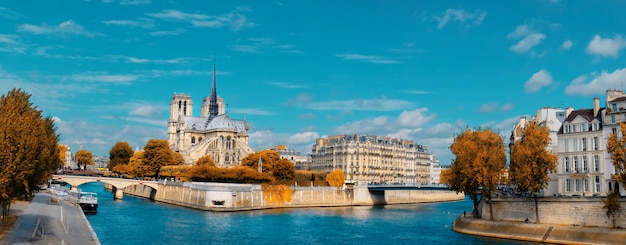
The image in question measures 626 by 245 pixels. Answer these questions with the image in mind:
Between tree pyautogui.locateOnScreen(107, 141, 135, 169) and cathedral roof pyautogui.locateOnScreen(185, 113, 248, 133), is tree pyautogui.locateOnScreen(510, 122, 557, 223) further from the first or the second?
cathedral roof pyautogui.locateOnScreen(185, 113, 248, 133)

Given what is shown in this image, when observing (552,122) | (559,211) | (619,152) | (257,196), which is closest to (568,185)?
(559,211)

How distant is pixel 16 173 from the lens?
3058cm

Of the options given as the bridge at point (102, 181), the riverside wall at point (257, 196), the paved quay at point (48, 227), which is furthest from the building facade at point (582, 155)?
the bridge at point (102, 181)

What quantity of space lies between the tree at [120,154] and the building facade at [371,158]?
44210mm

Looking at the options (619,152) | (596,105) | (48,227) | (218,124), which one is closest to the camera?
(48,227)

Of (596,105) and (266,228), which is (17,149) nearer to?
(266,228)

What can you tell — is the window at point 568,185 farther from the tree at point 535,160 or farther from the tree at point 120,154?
the tree at point 120,154

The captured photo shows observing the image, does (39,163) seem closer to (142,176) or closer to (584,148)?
(584,148)

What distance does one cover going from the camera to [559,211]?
153 ft

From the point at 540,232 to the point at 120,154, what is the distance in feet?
372

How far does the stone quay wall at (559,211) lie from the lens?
142ft

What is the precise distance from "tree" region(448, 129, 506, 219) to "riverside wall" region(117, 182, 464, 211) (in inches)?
1341

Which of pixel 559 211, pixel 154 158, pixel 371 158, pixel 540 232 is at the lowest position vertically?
pixel 540 232

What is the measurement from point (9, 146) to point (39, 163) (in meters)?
5.66
